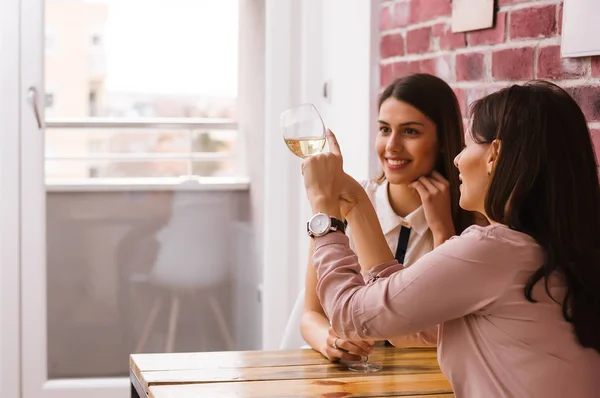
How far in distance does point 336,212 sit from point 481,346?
0.40 meters

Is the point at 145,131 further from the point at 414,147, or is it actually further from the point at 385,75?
the point at 414,147

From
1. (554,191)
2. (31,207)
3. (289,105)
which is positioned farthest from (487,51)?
(31,207)

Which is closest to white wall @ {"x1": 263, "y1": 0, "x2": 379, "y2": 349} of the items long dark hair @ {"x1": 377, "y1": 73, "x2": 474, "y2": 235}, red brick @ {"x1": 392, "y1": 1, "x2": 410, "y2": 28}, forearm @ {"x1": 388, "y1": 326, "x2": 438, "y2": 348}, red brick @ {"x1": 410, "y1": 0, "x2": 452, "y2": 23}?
red brick @ {"x1": 392, "y1": 1, "x2": 410, "y2": 28}

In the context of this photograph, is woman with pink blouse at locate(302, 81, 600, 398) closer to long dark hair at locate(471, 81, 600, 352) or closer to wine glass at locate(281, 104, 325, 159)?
long dark hair at locate(471, 81, 600, 352)

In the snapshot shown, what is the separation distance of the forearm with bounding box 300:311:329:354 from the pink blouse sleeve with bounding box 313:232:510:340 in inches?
15.5

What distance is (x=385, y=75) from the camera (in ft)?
9.60

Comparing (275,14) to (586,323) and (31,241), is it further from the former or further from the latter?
(586,323)

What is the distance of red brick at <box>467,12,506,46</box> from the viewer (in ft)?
7.30

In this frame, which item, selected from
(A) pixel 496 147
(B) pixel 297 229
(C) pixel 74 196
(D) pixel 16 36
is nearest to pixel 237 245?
(B) pixel 297 229

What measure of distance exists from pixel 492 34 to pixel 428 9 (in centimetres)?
41

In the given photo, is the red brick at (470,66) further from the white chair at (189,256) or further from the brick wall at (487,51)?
the white chair at (189,256)

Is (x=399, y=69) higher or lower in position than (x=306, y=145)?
higher

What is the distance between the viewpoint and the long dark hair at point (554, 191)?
135 centimetres

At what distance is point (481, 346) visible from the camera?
141 cm
